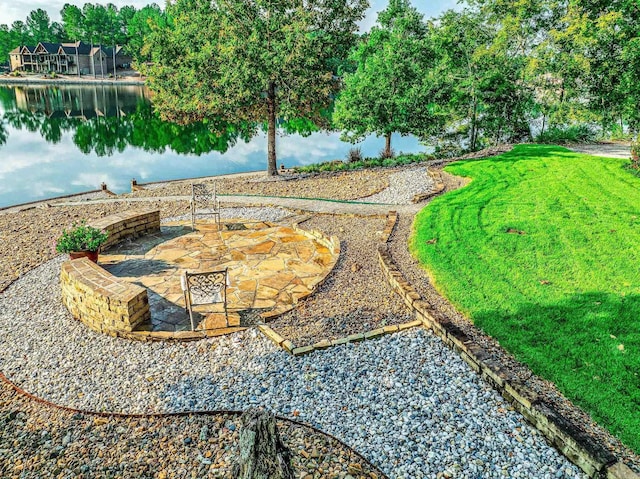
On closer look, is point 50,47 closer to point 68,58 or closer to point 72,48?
point 68,58

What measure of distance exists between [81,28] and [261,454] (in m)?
124

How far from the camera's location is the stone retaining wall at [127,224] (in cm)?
933

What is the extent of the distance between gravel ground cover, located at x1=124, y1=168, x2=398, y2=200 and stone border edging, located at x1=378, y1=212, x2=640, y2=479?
8781mm

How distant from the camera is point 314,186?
1623 centimetres

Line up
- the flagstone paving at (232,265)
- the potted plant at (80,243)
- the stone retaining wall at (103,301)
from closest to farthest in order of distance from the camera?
the stone retaining wall at (103,301), the flagstone paving at (232,265), the potted plant at (80,243)

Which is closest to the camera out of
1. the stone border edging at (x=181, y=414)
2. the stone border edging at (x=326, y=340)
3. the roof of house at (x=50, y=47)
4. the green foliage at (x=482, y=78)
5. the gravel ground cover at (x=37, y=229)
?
the stone border edging at (x=181, y=414)

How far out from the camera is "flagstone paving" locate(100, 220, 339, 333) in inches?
271

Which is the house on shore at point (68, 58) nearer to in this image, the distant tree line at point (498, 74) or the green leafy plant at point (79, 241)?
the distant tree line at point (498, 74)

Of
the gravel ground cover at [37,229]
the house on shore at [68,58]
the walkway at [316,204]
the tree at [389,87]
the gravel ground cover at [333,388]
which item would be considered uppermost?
the house on shore at [68,58]

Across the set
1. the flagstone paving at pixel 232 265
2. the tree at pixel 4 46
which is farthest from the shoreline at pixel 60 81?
the flagstone paving at pixel 232 265

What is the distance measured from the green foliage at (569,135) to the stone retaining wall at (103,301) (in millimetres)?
21035

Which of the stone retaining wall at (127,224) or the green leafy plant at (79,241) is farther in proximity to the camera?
the stone retaining wall at (127,224)

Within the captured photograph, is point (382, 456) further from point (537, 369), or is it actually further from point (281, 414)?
point (537, 369)

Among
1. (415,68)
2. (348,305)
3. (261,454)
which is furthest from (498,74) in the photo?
(261,454)
